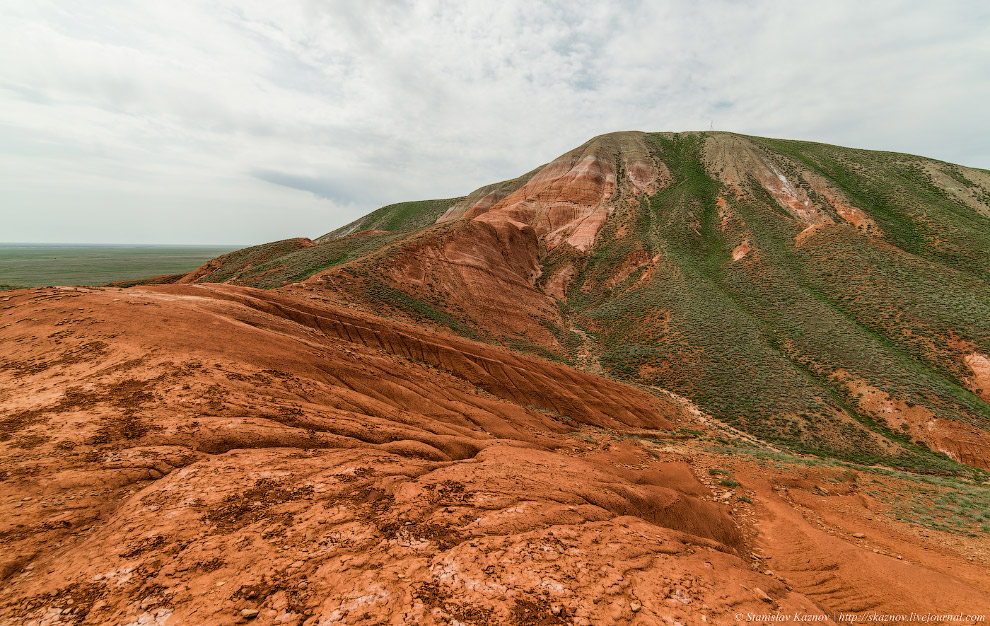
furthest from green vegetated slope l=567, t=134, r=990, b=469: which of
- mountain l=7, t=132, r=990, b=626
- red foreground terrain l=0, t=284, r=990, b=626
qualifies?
red foreground terrain l=0, t=284, r=990, b=626

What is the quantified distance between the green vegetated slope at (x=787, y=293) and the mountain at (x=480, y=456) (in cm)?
31

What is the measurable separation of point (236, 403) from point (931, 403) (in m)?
37.2

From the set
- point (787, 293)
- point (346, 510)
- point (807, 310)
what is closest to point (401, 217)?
point (787, 293)

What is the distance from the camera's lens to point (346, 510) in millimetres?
5730

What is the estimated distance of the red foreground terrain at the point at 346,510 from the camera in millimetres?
4133

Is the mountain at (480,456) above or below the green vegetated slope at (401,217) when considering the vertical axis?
below

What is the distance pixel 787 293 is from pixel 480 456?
39802 millimetres

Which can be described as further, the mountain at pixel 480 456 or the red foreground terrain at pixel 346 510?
the mountain at pixel 480 456

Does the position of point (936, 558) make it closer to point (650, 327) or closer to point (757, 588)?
point (757, 588)

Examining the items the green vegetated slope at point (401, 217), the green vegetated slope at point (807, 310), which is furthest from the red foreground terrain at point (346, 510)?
the green vegetated slope at point (401, 217)

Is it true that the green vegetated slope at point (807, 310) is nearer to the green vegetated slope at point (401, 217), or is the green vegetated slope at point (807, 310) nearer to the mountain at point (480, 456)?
the mountain at point (480, 456)

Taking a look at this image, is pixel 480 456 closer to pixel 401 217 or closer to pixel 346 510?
pixel 346 510

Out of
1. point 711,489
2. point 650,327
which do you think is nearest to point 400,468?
point 711,489

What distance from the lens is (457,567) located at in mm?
4746
